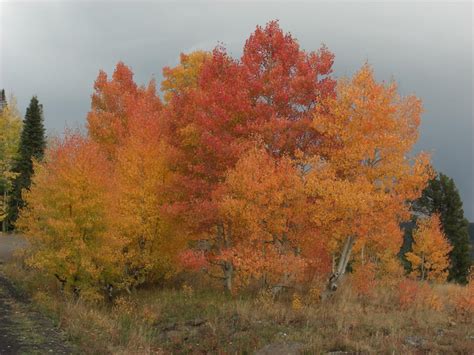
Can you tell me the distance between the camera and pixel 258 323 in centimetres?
1811

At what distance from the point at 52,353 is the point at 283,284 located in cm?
1059

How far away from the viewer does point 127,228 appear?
21.6m

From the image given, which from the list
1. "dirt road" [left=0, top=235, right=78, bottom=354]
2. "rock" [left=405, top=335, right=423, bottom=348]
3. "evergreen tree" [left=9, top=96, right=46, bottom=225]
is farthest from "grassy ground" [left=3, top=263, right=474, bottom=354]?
"evergreen tree" [left=9, top=96, right=46, bottom=225]

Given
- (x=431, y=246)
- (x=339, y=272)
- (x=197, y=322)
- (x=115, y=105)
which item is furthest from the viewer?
(x=431, y=246)

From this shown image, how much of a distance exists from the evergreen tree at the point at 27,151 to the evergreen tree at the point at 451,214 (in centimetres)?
4286

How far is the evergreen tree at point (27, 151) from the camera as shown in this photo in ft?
162

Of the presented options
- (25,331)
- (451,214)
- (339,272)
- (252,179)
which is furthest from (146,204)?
(451,214)

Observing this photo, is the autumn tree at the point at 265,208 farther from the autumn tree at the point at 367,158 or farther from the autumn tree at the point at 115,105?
the autumn tree at the point at 115,105

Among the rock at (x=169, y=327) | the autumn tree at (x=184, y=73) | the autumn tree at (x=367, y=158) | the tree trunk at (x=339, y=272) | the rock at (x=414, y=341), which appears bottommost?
the rock at (x=169, y=327)

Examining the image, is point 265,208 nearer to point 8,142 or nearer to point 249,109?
point 249,109

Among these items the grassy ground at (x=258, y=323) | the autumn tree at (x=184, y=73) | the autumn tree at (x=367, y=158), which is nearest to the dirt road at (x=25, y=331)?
the grassy ground at (x=258, y=323)

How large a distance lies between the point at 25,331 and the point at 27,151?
40.2 m

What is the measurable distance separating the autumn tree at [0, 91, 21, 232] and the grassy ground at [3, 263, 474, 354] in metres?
27.8


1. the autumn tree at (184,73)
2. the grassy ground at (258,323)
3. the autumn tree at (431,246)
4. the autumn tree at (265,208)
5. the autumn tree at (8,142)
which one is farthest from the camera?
the autumn tree at (8,142)
